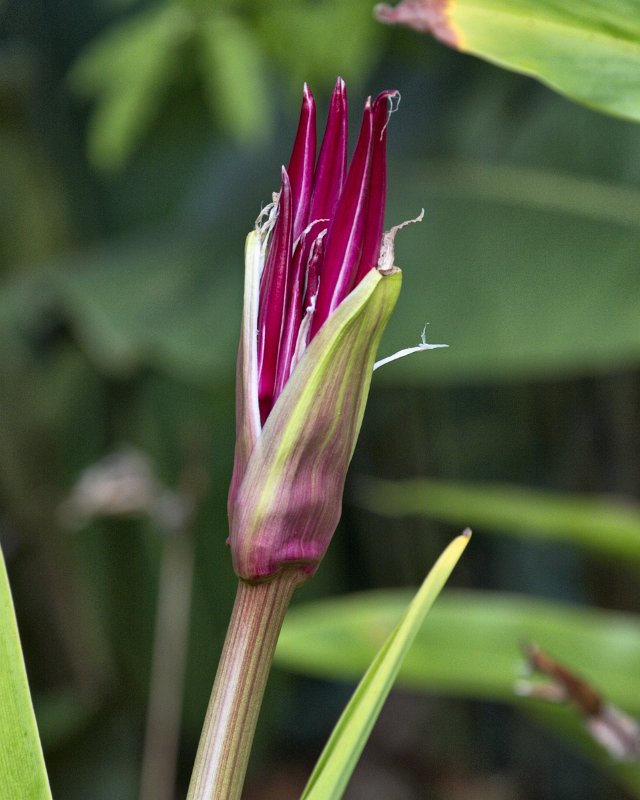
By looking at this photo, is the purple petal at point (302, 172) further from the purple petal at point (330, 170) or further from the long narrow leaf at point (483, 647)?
the long narrow leaf at point (483, 647)

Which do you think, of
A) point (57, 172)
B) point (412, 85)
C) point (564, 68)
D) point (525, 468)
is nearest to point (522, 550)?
point (525, 468)

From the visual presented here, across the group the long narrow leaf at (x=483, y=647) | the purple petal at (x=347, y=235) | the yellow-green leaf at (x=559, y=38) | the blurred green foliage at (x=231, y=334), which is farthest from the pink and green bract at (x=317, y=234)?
the blurred green foliage at (x=231, y=334)

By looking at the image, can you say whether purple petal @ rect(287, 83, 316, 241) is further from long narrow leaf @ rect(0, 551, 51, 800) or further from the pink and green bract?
long narrow leaf @ rect(0, 551, 51, 800)

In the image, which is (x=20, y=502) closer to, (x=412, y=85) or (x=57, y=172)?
(x=57, y=172)

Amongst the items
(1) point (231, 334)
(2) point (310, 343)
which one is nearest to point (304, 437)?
(2) point (310, 343)

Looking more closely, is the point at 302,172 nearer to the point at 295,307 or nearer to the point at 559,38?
the point at 295,307

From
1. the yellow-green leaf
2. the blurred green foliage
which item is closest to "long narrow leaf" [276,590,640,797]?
the blurred green foliage
